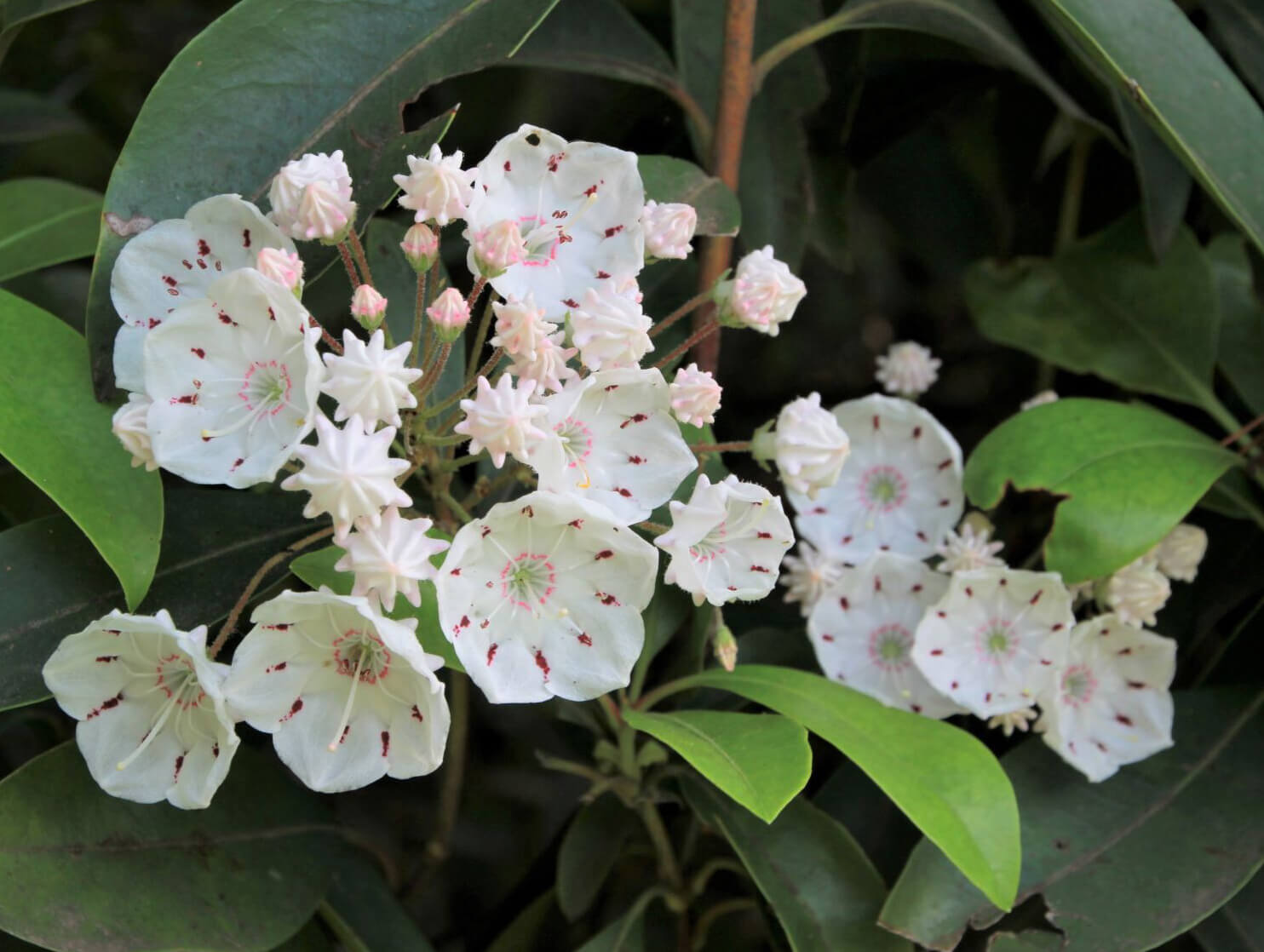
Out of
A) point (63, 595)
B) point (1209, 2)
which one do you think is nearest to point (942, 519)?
point (1209, 2)

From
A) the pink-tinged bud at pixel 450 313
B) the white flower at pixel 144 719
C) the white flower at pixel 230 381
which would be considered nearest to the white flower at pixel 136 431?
the white flower at pixel 230 381

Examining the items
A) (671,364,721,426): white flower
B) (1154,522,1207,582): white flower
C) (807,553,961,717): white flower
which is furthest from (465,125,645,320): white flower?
(1154,522,1207,582): white flower

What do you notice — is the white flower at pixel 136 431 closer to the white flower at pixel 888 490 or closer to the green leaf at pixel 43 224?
the green leaf at pixel 43 224

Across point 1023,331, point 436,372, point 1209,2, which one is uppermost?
point 1209,2

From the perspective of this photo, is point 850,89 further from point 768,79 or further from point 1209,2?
point 1209,2

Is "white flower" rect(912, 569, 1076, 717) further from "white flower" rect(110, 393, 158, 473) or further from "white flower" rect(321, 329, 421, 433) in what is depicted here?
"white flower" rect(110, 393, 158, 473)

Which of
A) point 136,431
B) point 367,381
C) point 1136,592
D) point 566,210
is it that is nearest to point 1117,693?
point 1136,592
